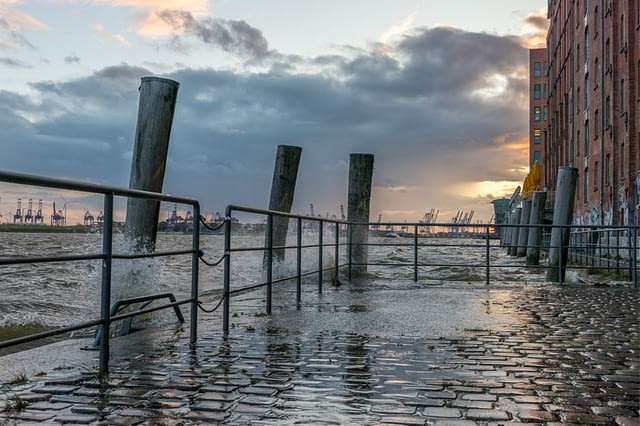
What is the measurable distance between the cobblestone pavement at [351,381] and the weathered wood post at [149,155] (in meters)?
1.95

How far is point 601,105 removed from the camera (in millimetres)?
29359

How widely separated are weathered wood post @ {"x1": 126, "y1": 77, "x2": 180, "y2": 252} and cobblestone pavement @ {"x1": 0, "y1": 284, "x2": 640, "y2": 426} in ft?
6.38

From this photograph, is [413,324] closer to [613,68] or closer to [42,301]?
[42,301]

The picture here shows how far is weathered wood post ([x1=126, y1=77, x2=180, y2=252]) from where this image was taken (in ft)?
25.8

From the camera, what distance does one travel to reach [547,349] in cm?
556

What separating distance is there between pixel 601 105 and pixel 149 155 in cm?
2603

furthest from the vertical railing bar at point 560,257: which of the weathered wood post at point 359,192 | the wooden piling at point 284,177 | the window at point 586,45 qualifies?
the window at point 586,45

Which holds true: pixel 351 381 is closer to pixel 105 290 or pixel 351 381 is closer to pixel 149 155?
pixel 105 290

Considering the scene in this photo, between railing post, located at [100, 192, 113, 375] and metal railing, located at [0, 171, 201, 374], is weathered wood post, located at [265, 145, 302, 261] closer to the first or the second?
metal railing, located at [0, 171, 201, 374]

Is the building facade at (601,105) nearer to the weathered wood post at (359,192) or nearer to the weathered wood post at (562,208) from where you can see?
the weathered wood post at (562,208)

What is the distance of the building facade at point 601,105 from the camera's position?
80.7 feet

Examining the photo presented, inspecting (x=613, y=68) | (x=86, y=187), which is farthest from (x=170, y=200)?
(x=613, y=68)

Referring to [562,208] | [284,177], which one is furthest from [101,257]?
[562,208]

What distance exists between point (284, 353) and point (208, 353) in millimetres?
587
